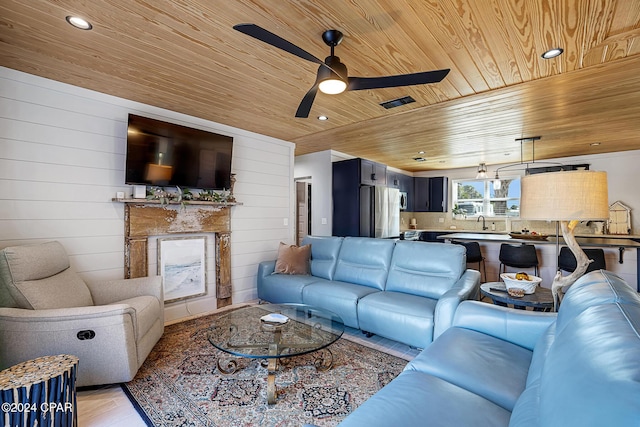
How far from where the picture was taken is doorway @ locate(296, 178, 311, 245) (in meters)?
6.32

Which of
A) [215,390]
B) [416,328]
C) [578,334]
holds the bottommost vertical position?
[215,390]

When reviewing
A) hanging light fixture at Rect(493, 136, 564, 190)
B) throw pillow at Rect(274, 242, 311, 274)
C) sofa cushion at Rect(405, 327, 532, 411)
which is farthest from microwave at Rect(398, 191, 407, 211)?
sofa cushion at Rect(405, 327, 532, 411)

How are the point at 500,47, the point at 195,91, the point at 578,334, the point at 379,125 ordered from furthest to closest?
the point at 379,125, the point at 195,91, the point at 500,47, the point at 578,334

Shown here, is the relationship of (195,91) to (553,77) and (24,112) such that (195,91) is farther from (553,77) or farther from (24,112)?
(553,77)

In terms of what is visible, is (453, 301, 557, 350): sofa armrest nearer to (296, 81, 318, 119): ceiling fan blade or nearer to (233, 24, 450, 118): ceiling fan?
(233, 24, 450, 118): ceiling fan

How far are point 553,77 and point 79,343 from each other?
13.9ft

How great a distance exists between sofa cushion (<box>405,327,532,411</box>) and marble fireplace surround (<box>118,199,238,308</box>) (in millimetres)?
2977

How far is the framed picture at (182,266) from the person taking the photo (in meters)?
3.50

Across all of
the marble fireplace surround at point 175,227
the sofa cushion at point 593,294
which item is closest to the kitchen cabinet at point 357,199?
the marble fireplace surround at point 175,227

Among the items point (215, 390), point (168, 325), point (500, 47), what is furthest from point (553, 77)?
point (168, 325)

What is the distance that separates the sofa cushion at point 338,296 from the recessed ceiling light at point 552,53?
8.30ft

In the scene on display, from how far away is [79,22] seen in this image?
195cm

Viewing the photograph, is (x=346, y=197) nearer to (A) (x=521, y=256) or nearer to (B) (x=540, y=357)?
(A) (x=521, y=256)

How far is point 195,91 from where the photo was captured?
3.00m
